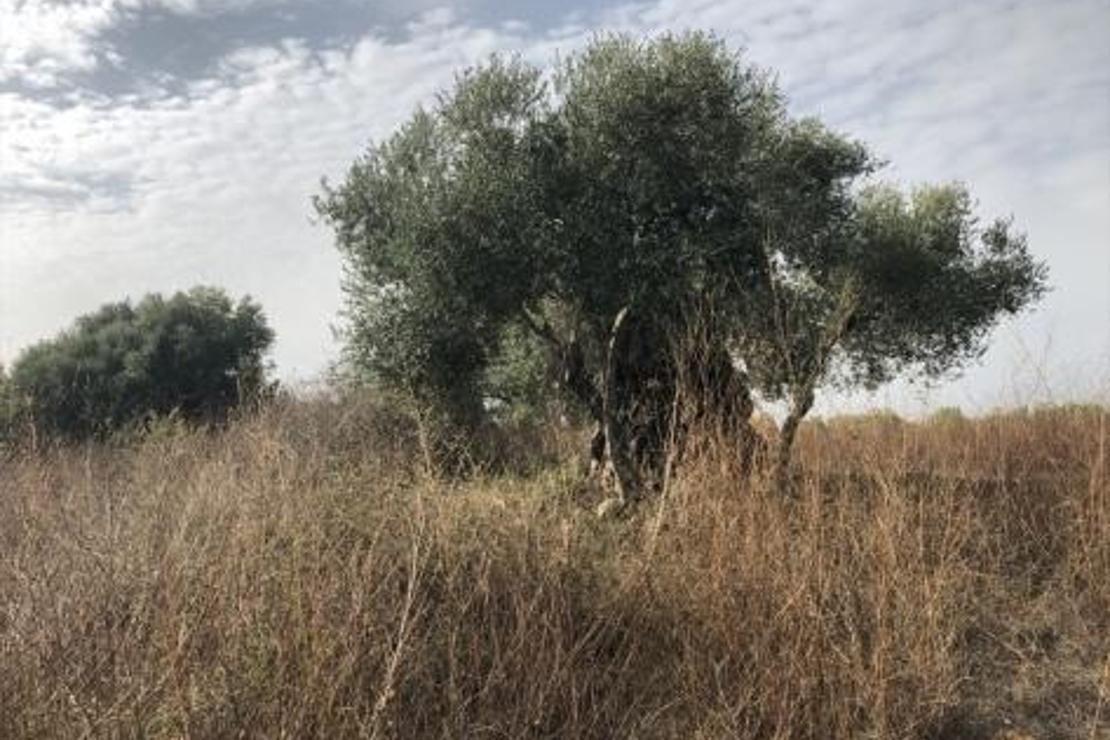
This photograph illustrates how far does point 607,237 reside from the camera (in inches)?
445

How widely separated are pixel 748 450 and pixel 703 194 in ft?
16.0

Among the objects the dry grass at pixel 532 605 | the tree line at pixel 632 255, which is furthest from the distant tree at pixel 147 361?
the dry grass at pixel 532 605

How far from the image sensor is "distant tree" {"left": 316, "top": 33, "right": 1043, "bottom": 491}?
1135 cm

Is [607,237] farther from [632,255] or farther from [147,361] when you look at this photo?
[147,361]

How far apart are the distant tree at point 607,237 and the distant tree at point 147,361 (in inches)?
422

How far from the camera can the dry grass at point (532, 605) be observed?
163 inches

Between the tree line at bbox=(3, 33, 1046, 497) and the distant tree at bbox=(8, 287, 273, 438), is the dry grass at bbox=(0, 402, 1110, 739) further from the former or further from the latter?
the distant tree at bbox=(8, 287, 273, 438)

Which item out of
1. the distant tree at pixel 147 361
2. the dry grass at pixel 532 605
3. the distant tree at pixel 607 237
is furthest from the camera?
the distant tree at pixel 147 361

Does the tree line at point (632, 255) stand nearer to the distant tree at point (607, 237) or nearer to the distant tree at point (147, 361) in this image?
the distant tree at point (607, 237)

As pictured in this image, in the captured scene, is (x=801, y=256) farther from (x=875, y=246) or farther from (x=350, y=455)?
(x=350, y=455)

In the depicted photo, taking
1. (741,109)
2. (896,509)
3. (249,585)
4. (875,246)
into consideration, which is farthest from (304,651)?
(875,246)

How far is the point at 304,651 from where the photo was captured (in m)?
4.37

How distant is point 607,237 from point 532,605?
678 cm

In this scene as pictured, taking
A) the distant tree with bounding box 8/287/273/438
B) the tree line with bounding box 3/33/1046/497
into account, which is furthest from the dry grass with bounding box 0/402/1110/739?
the distant tree with bounding box 8/287/273/438
